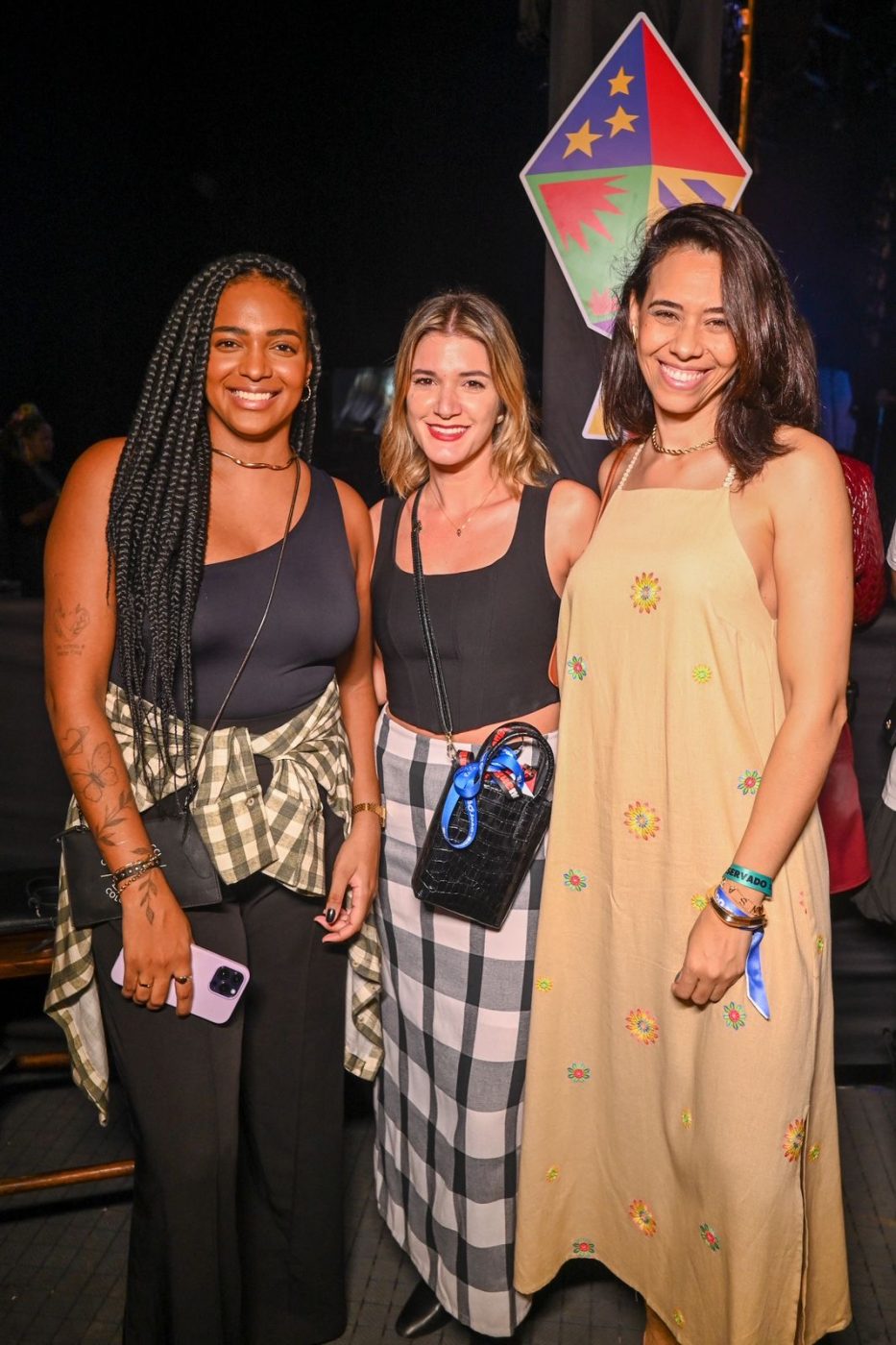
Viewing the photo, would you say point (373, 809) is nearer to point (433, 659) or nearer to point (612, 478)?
point (433, 659)

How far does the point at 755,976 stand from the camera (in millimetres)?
1530

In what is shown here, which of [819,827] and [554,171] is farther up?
[554,171]

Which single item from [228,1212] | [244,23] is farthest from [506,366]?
[244,23]

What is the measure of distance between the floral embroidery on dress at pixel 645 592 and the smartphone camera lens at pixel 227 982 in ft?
2.76

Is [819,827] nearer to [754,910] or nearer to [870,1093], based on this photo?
[754,910]

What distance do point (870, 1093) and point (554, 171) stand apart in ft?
7.83

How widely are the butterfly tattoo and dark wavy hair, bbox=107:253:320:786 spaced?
68mm

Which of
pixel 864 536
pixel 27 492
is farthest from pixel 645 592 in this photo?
pixel 27 492

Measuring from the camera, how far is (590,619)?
1.63 metres

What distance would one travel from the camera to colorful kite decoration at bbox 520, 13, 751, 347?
2.23 m

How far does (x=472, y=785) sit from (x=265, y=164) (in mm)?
3911

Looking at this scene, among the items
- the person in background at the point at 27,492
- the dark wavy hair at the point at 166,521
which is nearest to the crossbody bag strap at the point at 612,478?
the dark wavy hair at the point at 166,521

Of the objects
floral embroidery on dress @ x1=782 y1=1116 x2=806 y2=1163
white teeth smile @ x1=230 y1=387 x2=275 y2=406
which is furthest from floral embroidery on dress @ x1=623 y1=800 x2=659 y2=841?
white teeth smile @ x1=230 y1=387 x2=275 y2=406

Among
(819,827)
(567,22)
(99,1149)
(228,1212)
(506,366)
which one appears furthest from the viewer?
(99,1149)
